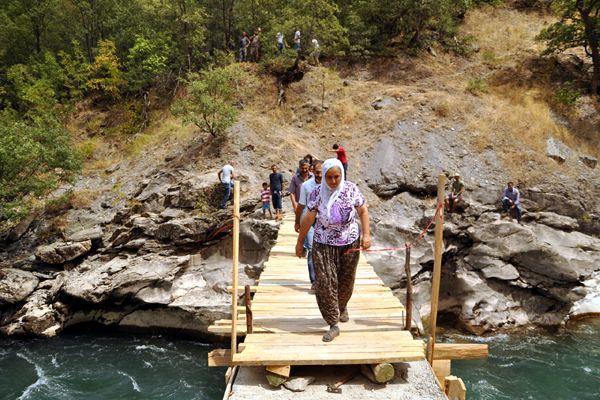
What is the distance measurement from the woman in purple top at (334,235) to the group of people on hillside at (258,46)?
1869 cm

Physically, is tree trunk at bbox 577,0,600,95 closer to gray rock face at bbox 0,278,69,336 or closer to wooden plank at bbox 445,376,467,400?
wooden plank at bbox 445,376,467,400

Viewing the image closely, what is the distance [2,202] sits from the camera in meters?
13.3

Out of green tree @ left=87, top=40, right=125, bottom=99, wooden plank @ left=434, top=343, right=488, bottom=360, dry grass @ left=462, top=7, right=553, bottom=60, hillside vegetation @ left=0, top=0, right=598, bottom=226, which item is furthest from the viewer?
dry grass @ left=462, top=7, right=553, bottom=60

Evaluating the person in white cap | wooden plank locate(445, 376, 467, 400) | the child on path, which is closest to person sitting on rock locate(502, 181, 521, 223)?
the child on path

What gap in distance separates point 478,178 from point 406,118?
4.76 m

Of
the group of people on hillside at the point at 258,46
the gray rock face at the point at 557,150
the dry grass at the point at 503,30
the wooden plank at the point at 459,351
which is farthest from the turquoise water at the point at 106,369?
the dry grass at the point at 503,30

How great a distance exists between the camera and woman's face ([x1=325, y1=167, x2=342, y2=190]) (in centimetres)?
459

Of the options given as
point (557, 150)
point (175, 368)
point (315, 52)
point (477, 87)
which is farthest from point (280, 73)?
point (175, 368)

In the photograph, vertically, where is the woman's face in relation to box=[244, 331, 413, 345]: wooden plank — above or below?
above

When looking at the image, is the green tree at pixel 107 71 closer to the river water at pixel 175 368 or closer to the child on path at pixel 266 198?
the child on path at pixel 266 198

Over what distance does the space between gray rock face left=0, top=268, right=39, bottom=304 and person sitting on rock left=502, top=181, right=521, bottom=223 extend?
15912mm

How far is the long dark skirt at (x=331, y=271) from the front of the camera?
4711 millimetres

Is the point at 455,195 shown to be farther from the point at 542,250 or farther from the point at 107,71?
the point at 107,71

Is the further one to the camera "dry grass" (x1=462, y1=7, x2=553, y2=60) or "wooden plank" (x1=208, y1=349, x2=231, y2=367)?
"dry grass" (x1=462, y1=7, x2=553, y2=60)
